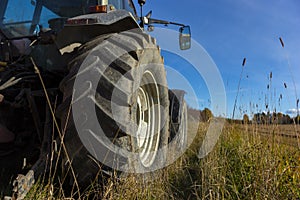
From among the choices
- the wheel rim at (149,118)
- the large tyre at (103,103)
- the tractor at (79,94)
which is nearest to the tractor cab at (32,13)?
the tractor at (79,94)

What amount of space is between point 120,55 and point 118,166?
72 centimetres

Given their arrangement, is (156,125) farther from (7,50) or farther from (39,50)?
(7,50)

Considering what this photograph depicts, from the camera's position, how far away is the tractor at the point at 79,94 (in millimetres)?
1624

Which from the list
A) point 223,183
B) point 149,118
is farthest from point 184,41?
point 223,183

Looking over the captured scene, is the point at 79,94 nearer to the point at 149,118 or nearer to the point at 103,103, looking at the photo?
the point at 103,103

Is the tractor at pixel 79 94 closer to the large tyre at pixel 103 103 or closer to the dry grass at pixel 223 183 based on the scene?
the large tyre at pixel 103 103

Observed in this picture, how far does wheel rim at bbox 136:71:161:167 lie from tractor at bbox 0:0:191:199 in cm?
1

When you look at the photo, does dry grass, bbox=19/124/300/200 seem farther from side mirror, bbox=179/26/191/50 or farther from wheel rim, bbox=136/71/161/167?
side mirror, bbox=179/26/191/50

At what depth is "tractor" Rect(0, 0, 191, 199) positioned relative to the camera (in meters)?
1.62

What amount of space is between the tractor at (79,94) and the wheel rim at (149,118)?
0.03ft

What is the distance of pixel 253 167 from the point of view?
2109 mm

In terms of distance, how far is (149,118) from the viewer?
273cm

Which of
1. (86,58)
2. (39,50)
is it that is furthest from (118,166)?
(39,50)

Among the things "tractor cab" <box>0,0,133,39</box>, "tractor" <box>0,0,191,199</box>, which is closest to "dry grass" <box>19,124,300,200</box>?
"tractor" <box>0,0,191,199</box>
